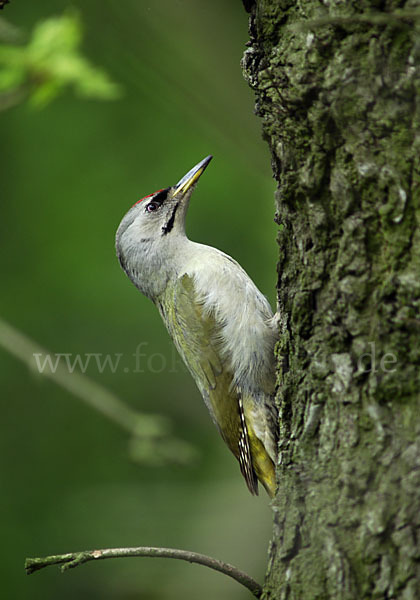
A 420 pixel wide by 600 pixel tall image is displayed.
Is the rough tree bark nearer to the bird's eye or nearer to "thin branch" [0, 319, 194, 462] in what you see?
"thin branch" [0, 319, 194, 462]

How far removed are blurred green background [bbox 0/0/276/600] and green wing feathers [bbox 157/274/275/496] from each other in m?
2.14

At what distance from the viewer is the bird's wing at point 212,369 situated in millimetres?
3627

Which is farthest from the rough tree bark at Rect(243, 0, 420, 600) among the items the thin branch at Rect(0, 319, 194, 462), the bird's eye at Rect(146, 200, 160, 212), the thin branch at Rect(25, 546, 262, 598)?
the bird's eye at Rect(146, 200, 160, 212)

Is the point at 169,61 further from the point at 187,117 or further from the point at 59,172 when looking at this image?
the point at 59,172

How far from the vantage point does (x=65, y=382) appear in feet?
12.1

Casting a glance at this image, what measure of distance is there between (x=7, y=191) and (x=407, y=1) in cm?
562

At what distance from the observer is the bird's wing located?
3.63 m

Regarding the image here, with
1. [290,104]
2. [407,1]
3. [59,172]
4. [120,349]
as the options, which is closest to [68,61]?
[290,104]

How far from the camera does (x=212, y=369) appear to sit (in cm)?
368

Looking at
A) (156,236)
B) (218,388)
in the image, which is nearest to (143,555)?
(218,388)

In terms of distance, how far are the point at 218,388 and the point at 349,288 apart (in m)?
1.89

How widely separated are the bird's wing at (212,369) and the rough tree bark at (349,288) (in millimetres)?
1543

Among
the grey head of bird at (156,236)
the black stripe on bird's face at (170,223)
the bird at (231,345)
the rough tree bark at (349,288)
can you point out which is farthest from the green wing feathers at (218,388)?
the rough tree bark at (349,288)

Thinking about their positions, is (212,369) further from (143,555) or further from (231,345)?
(143,555)
